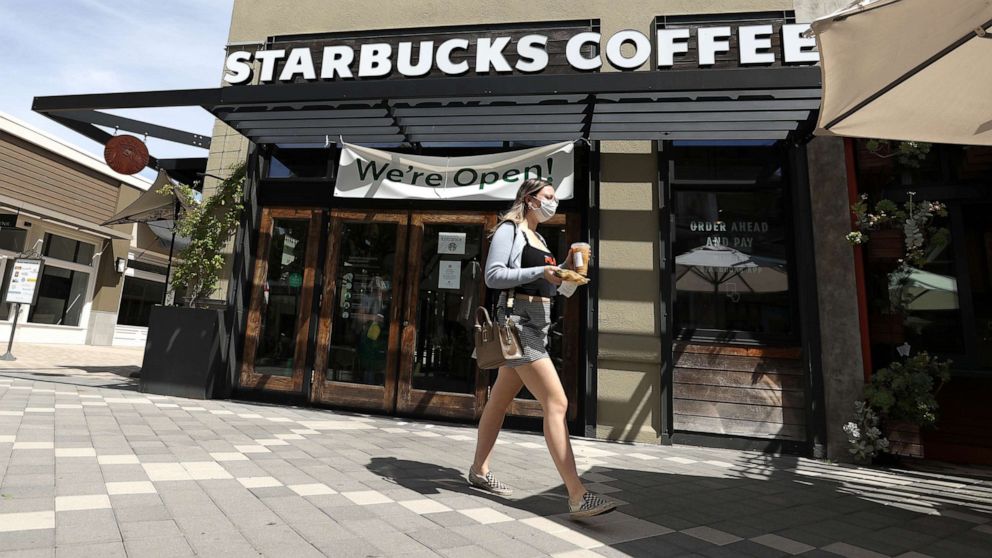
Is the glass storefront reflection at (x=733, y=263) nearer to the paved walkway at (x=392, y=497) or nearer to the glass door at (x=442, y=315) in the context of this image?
the paved walkway at (x=392, y=497)

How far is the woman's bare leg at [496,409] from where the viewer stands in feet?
8.54

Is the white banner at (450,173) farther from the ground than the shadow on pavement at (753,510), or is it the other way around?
the white banner at (450,173)

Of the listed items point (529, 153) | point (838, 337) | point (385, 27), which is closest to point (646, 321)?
point (838, 337)

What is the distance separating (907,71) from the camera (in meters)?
2.51

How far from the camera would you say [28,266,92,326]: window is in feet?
44.7

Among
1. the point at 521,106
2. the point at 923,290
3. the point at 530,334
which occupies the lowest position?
the point at 530,334

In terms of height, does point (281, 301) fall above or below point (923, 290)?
below

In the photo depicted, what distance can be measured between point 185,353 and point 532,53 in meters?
5.28

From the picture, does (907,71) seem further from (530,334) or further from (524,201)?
(530,334)

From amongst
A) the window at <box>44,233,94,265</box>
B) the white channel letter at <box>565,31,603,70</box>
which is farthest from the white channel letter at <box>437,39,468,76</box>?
the window at <box>44,233,94,265</box>

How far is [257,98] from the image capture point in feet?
15.9

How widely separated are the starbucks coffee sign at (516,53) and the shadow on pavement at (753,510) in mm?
4029

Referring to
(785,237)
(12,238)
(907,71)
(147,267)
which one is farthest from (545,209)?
(147,267)

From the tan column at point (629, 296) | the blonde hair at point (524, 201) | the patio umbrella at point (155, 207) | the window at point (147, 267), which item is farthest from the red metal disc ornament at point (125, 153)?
the window at point (147, 267)
